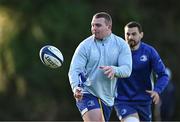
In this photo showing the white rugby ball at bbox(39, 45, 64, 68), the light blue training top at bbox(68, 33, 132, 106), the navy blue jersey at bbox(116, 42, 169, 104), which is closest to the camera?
the light blue training top at bbox(68, 33, 132, 106)

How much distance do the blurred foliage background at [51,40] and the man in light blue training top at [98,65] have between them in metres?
14.9

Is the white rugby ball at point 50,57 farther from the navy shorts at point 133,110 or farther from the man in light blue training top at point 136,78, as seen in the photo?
the navy shorts at point 133,110

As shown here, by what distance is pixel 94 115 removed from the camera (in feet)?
34.0

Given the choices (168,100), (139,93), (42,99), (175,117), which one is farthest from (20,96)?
(139,93)

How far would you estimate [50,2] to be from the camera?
88.3ft

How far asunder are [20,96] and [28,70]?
1.47 meters

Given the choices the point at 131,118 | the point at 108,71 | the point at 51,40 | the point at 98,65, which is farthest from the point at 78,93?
the point at 51,40

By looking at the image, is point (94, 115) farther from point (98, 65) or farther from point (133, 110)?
point (133, 110)

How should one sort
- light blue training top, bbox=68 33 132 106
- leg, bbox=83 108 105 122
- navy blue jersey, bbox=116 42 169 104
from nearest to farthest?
1. leg, bbox=83 108 105 122
2. light blue training top, bbox=68 33 132 106
3. navy blue jersey, bbox=116 42 169 104

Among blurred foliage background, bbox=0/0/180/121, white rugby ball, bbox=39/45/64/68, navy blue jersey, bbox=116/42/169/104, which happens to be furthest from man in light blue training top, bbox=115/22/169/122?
blurred foliage background, bbox=0/0/180/121

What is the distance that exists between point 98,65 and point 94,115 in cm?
71

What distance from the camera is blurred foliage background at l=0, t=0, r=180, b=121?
26.2 m

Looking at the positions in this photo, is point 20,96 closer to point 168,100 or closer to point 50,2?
point 50,2

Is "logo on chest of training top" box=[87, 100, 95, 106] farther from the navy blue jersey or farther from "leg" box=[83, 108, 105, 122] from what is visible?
the navy blue jersey
